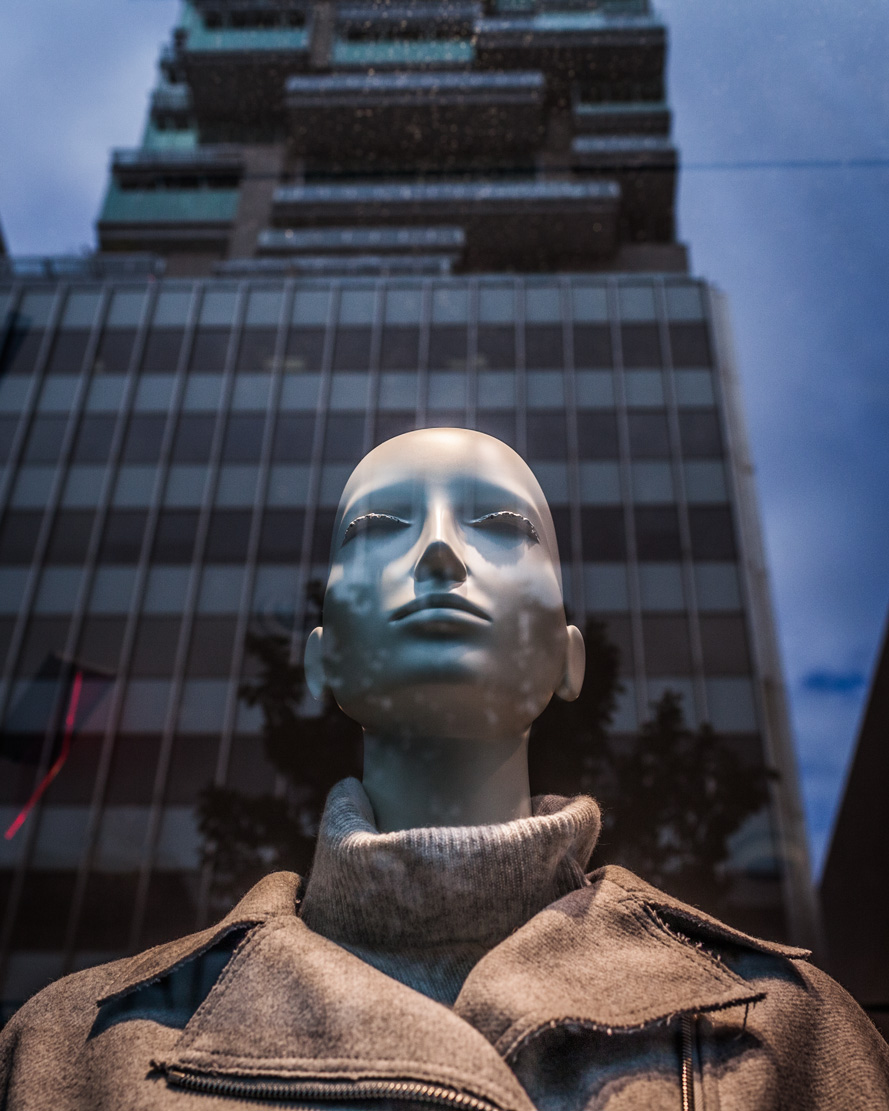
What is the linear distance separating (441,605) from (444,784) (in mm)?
244

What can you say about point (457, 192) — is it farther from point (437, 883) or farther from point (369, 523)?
point (437, 883)

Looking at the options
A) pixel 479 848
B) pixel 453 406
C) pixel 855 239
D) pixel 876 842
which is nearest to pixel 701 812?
pixel 876 842

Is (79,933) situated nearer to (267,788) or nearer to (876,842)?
(267,788)

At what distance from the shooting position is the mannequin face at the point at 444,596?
997 millimetres

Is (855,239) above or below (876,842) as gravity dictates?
Result: above

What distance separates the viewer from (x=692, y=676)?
325cm

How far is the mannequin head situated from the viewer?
997mm

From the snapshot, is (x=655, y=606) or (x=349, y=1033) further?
(x=655, y=606)

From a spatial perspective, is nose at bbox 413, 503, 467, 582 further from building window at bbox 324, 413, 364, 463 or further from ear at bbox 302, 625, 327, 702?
building window at bbox 324, 413, 364, 463

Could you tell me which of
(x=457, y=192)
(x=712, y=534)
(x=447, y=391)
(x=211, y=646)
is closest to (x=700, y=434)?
(x=712, y=534)

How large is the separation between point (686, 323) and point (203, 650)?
252 cm

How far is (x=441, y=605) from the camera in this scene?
3.30 ft

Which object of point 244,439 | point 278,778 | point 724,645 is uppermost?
point 244,439

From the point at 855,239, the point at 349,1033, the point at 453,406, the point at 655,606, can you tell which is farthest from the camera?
the point at 655,606
